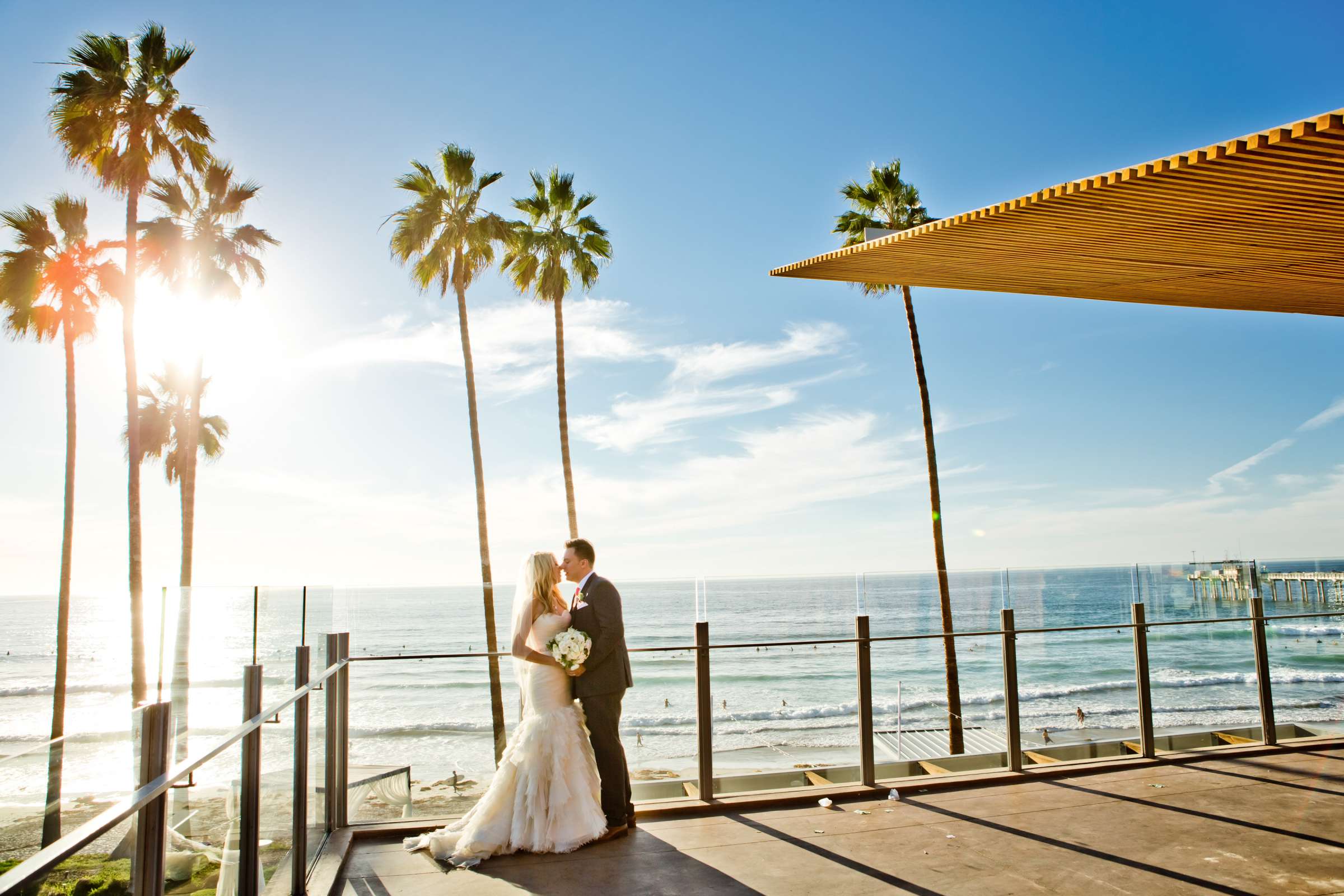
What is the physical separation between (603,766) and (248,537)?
88.8m

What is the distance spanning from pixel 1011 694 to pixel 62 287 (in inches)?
780

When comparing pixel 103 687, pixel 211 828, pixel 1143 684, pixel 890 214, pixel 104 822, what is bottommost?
pixel 103 687

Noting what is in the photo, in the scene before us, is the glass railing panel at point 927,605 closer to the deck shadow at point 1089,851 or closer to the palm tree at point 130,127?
the palm tree at point 130,127

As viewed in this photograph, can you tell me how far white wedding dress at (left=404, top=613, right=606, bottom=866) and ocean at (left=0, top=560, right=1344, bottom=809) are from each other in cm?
100

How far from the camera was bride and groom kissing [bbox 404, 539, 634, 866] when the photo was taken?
466 centimetres

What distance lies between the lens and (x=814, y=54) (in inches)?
449

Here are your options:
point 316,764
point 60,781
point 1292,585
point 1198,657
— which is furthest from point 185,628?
point 1292,585

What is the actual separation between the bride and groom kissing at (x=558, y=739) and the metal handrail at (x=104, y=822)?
7.30ft

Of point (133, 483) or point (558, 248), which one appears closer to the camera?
point (133, 483)

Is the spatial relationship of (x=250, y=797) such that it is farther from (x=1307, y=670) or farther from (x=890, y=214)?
(x=1307, y=670)

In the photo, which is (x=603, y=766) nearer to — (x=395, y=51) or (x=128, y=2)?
(x=395, y=51)

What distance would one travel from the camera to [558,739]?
16.0ft

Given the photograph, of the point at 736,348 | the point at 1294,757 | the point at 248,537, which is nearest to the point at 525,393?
the point at 736,348

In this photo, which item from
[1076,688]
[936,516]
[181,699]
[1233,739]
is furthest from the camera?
[1076,688]
